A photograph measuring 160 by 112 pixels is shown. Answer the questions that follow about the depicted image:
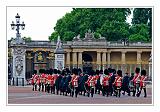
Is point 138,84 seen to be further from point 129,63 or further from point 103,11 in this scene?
point 103,11

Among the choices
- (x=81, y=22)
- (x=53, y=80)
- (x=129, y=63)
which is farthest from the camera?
(x=81, y=22)

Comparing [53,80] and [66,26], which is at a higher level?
[66,26]

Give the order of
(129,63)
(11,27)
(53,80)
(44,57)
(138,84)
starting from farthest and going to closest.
A: (129,63)
(44,57)
(11,27)
(53,80)
(138,84)

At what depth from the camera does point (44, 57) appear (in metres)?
45.2

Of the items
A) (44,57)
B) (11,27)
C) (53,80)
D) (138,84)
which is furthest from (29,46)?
(138,84)

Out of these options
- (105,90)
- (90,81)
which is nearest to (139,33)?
(105,90)

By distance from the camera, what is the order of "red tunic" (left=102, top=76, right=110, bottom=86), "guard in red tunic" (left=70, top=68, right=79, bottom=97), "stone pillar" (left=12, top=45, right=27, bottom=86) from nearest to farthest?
"guard in red tunic" (left=70, top=68, right=79, bottom=97)
"red tunic" (left=102, top=76, right=110, bottom=86)
"stone pillar" (left=12, top=45, right=27, bottom=86)

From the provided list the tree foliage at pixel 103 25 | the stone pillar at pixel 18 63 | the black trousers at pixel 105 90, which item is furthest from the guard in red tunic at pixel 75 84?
the tree foliage at pixel 103 25

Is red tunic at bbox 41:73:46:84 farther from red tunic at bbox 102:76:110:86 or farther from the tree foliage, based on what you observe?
the tree foliage

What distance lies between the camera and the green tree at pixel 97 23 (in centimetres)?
5334

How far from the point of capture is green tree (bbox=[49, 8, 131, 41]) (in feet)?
175

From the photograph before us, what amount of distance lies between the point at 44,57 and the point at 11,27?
44.8 ft

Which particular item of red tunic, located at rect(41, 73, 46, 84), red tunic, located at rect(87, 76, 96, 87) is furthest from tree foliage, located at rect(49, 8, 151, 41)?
red tunic, located at rect(87, 76, 96, 87)

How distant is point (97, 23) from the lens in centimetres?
5544
